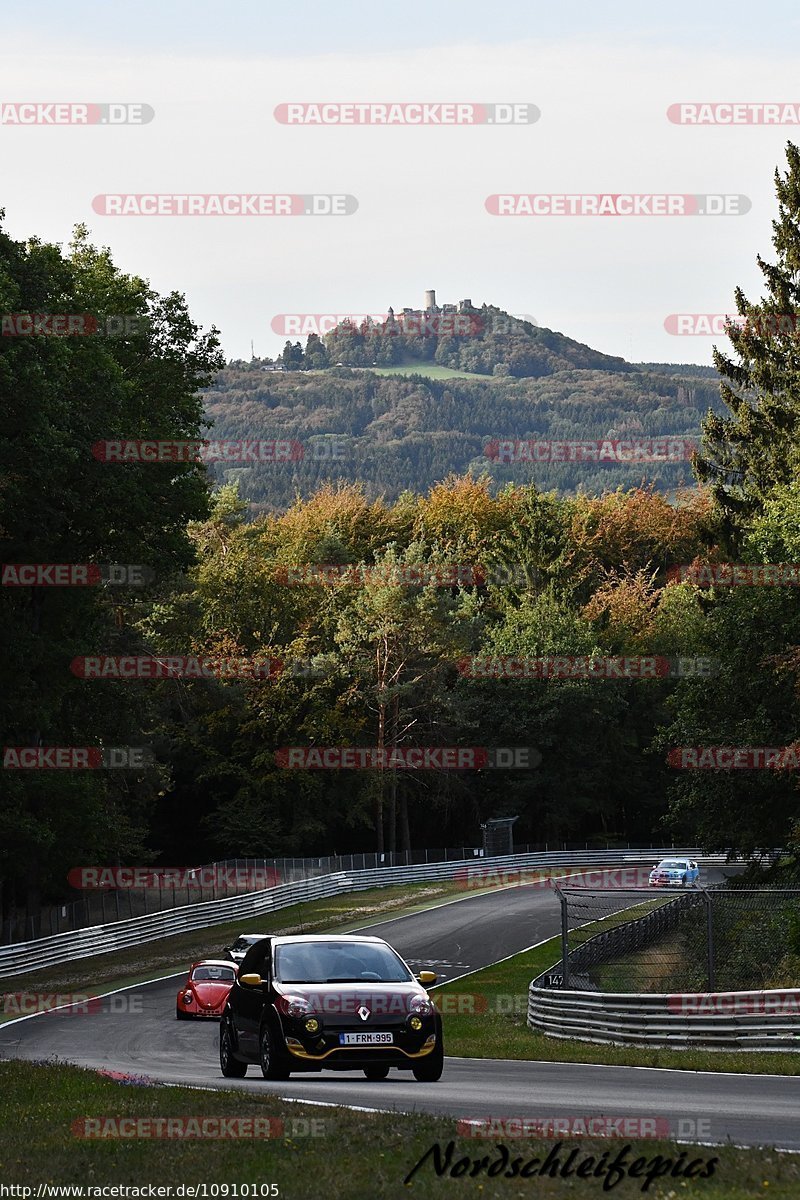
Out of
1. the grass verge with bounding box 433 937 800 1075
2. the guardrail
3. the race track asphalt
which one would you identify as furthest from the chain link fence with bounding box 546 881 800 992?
the guardrail

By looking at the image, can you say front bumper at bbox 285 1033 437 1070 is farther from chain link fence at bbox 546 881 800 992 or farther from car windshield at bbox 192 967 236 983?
car windshield at bbox 192 967 236 983

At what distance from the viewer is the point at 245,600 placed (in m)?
89.6

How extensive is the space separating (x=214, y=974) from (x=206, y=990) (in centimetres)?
48

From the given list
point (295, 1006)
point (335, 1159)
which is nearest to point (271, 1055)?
point (295, 1006)

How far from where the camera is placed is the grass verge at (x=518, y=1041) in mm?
18641

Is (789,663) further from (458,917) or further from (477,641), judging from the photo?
(477,641)

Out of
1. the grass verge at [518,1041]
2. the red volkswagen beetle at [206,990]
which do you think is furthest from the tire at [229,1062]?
the red volkswagen beetle at [206,990]

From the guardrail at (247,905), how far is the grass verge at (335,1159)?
32206mm

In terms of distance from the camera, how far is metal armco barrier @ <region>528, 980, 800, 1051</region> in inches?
775

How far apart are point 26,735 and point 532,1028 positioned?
25.0 m

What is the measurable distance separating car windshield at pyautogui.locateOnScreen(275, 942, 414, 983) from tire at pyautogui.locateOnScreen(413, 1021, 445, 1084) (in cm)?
73

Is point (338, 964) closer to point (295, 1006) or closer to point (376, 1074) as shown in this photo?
point (295, 1006)

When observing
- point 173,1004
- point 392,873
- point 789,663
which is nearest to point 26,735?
point 173,1004

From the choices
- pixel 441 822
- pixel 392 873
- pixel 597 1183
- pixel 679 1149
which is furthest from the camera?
pixel 441 822
